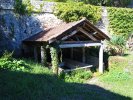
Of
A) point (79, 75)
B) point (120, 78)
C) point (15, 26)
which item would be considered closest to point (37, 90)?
point (79, 75)

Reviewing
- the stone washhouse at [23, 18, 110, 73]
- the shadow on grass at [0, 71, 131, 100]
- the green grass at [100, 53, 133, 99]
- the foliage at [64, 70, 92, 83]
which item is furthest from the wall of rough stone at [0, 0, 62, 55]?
the shadow on grass at [0, 71, 131, 100]

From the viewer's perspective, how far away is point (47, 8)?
20.1m

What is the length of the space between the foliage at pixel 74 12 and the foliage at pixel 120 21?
1.65 m

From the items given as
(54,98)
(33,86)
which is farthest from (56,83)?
(54,98)

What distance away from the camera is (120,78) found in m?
15.7

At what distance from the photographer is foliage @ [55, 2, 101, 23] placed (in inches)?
804

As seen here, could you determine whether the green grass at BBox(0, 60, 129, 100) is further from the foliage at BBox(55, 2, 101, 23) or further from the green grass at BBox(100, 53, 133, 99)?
the foliage at BBox(55, 2, 101, 23)

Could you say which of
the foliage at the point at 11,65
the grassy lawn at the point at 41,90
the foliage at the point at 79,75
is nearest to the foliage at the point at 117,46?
the foliage at the point at 79,75

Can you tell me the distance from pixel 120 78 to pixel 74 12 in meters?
7.14

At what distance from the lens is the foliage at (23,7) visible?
61.5 ft

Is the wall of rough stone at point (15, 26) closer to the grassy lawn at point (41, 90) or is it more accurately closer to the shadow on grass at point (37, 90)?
the grassy lawn at point (41, 90)

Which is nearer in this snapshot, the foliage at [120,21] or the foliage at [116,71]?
the foliage at [116,71]

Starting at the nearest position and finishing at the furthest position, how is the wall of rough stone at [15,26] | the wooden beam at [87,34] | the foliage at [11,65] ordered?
the foliage at [11,65]
the wooden beam at [87,34]
the wall of rough stone at [15,26]

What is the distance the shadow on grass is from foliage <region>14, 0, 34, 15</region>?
315 inches
